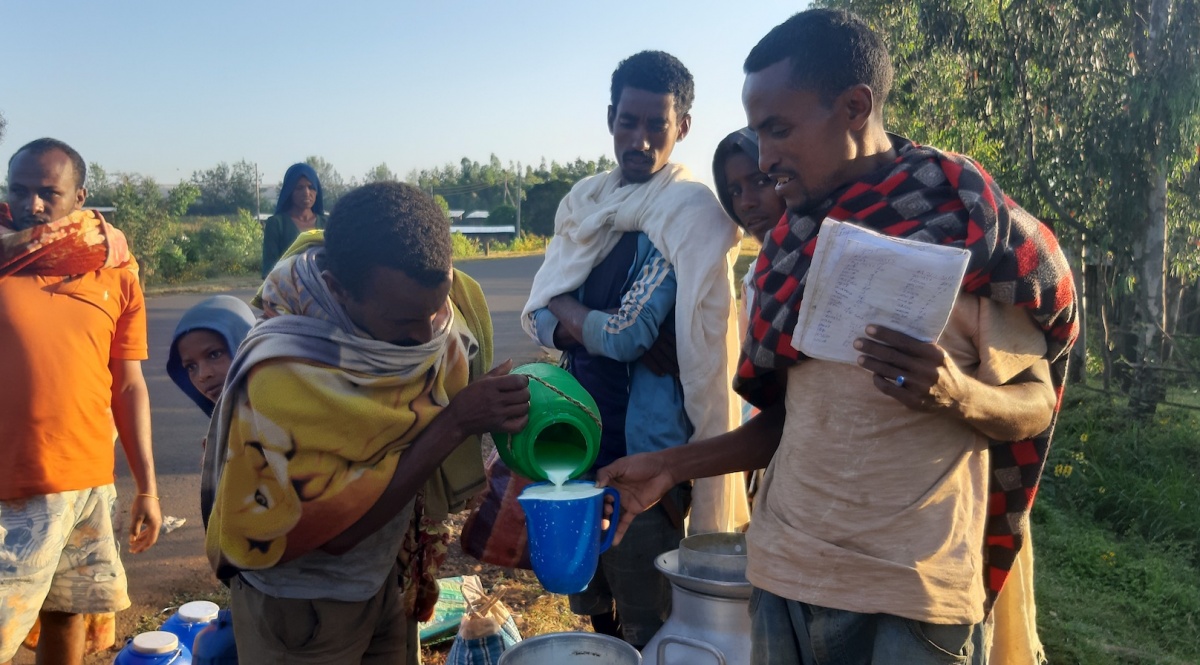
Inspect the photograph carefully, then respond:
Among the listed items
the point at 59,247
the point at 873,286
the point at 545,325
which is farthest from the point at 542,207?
the point at 873,286

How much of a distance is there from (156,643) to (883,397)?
2.57 meters

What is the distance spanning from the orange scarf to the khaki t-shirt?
2.56 m

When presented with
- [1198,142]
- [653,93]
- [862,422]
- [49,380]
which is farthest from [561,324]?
[1198,142]

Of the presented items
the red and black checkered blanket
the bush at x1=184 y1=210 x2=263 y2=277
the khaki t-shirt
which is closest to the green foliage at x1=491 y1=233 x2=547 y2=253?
the bush at x1=184 y1=210 x2=263 y2=277

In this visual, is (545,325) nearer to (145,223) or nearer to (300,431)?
(300,431)

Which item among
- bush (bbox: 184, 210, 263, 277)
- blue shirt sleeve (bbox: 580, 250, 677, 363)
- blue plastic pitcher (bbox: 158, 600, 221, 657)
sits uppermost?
blue shirt sleeve (bbox: 580, 250, 677, 363)

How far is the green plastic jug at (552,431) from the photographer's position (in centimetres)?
209

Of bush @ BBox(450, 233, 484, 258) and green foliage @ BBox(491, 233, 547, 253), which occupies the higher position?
bush @ BBox(450, 233, 484, 258)

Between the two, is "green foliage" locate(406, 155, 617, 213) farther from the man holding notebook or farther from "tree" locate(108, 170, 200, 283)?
the man holding notebook

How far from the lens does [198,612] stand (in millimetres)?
Answer: 3416

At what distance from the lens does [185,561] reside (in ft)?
15.8

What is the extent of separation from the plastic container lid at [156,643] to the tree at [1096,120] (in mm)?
6958

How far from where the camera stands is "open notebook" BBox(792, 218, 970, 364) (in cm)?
137

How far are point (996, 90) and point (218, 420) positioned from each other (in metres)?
8.00
